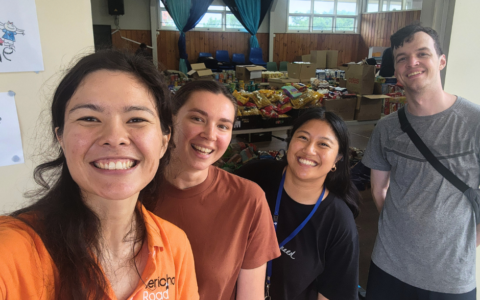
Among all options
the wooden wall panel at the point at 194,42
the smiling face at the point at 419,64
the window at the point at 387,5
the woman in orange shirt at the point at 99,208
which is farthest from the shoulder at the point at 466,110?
the window at the point at 387,5

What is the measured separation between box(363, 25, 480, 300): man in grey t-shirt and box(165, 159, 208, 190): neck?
1.06m

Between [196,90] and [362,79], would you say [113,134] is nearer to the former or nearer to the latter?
[196,90]

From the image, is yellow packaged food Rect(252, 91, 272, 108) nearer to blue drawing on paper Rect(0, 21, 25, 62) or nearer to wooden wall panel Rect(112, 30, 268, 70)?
blue drawing on paper Rect(0, 21, 25, 62)

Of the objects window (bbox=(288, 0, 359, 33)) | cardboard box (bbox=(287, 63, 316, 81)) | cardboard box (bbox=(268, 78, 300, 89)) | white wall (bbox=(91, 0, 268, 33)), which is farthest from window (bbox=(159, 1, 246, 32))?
cardboard box (bbox=(268, 78, 300, 89))

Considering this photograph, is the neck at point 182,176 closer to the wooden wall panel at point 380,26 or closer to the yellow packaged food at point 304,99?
the yellow packaged food at point 304,99

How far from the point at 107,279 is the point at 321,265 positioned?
0.87m

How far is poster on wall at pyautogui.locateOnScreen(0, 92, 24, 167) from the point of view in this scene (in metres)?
1.25

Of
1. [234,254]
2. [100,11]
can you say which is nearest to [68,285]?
[234,254]

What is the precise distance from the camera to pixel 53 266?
2.22 feet

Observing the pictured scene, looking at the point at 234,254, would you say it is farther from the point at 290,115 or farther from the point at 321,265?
the point at 290,115

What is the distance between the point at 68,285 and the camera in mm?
691

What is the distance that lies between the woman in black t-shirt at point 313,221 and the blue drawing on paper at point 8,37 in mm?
1150

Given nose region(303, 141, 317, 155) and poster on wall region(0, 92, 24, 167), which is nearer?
poster on wall region(0, 92, 24, 167)

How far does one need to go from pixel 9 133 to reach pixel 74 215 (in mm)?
774
